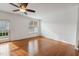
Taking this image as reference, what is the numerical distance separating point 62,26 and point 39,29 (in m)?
0.41

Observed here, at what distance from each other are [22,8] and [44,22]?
1.54ft

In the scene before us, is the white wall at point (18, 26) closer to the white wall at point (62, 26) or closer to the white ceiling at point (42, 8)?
the white ceiling at point (42, 8)

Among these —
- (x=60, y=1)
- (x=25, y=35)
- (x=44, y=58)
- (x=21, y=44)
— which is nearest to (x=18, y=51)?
(x=21, y=44)

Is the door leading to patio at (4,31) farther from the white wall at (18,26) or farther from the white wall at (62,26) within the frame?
the white wall at (62,26)

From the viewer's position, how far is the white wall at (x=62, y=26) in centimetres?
171

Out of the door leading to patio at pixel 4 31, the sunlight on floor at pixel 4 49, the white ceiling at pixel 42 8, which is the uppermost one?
the white ceiling at pixel 42 8

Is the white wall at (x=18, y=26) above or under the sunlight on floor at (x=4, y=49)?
above

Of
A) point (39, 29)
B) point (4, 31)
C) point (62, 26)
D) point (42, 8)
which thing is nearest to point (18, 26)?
point (4, 31)

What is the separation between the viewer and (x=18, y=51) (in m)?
1.81

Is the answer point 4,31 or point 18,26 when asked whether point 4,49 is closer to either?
point 4,31

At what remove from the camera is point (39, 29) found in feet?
6.14

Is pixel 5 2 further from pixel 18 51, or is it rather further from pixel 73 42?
pixel 73 42

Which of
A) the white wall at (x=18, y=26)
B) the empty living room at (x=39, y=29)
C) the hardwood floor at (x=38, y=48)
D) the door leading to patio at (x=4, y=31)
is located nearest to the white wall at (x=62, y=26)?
the empty living room at (x=39, y=29)

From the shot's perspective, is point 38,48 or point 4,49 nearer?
point 4,49
